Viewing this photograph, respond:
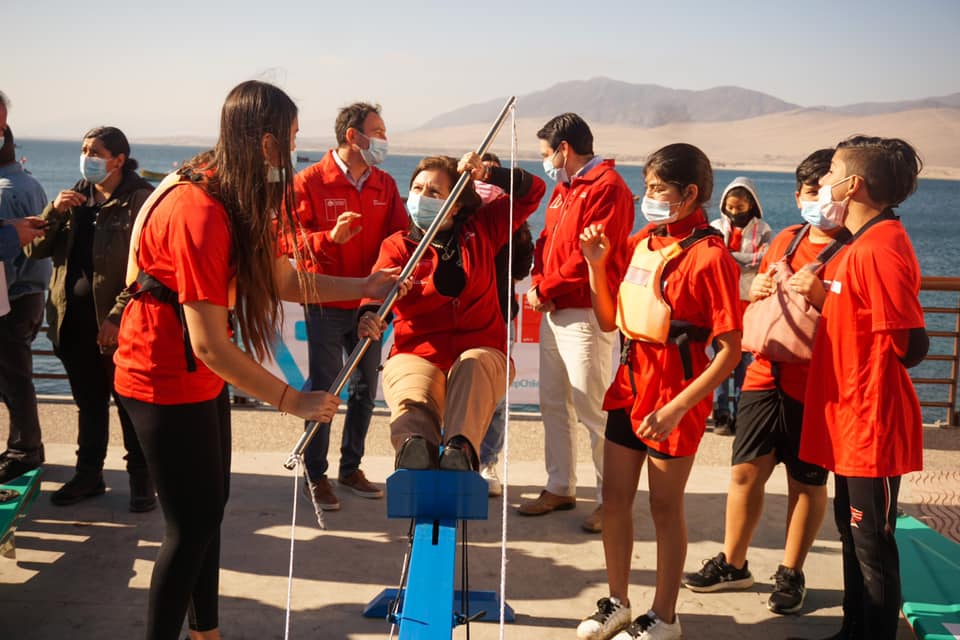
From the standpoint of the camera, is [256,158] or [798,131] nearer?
[256,158]

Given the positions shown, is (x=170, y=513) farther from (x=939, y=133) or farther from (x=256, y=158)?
(x=939, y=133)

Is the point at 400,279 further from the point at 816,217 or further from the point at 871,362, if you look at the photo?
the point at 871,362

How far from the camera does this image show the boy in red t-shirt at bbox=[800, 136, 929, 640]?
315 centimetres

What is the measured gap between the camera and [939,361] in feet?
61.4

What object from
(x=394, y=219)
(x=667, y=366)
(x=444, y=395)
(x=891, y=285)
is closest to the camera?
(x=891, y=285)

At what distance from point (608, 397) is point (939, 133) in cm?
15864

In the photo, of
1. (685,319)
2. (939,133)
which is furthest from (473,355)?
(939,133)

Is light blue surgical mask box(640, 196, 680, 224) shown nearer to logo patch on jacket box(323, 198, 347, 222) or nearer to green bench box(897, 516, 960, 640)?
green bench box(897, 516, 960, 640)

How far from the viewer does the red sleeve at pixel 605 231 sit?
4.85 metres

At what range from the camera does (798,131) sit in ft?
511

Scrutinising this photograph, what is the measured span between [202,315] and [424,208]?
1541 millimetres

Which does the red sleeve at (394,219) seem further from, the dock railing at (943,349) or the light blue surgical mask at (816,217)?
the dock railing at (943,349)

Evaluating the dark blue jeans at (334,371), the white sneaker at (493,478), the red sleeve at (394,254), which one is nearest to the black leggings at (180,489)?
the red sleeve at (394,254)

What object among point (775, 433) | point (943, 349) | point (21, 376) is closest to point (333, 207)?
point (21, 376)
